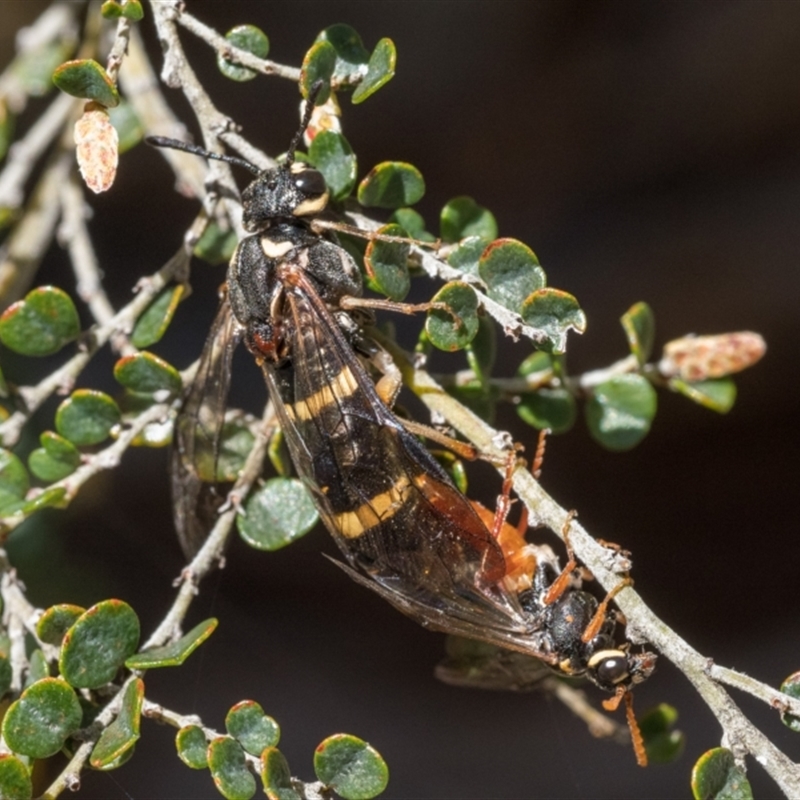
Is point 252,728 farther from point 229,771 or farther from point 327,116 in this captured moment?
point 327,116

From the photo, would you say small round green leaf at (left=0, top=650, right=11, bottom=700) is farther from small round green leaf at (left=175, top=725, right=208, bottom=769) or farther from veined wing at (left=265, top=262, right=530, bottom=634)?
veined wing at (left=265, top=262, right=530, bottom=634)

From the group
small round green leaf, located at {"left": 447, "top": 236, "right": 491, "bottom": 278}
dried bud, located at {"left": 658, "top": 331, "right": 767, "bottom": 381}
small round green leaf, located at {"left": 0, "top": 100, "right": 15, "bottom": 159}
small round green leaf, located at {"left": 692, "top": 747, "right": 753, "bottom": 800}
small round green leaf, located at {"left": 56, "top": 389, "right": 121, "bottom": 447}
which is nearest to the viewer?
small round green leaf, located at {"left": 692, "top": 747, "right": 753, "bottom": 800}

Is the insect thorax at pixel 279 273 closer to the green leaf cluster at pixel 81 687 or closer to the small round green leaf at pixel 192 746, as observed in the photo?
the green leaf cluster at pixel 81 687

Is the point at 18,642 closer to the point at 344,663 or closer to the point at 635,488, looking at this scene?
the point at 344,663

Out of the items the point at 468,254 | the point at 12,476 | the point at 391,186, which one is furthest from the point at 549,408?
the point at 12,476

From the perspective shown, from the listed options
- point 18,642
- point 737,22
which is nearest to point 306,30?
point 737,22

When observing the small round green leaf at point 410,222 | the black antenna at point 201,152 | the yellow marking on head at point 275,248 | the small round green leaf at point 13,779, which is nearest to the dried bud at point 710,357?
the small round green leaf at point 410,222

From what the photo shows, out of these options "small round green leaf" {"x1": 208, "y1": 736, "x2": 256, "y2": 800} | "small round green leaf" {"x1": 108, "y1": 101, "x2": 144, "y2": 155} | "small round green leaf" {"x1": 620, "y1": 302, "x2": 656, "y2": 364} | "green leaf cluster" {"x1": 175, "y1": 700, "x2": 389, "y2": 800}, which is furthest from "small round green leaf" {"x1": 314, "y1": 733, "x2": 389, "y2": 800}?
"small round green leaf" {"x1": 108, "y1": 101, "x2": 144, "y2": 155}

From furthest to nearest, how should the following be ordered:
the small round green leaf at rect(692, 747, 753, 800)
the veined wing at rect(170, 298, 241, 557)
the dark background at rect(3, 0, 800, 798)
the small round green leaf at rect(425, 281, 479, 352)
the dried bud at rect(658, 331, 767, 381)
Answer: the dark background at rect(3, 0, 800, 798) < the dried bud at rect(658, 331, 767, 381) < the veined wing at rect(170, 298, 241, 557) < the small round green leaf at rect(425, 281, 479, 352) < the small round green leaf at rect(692, 747, 753, 800)
